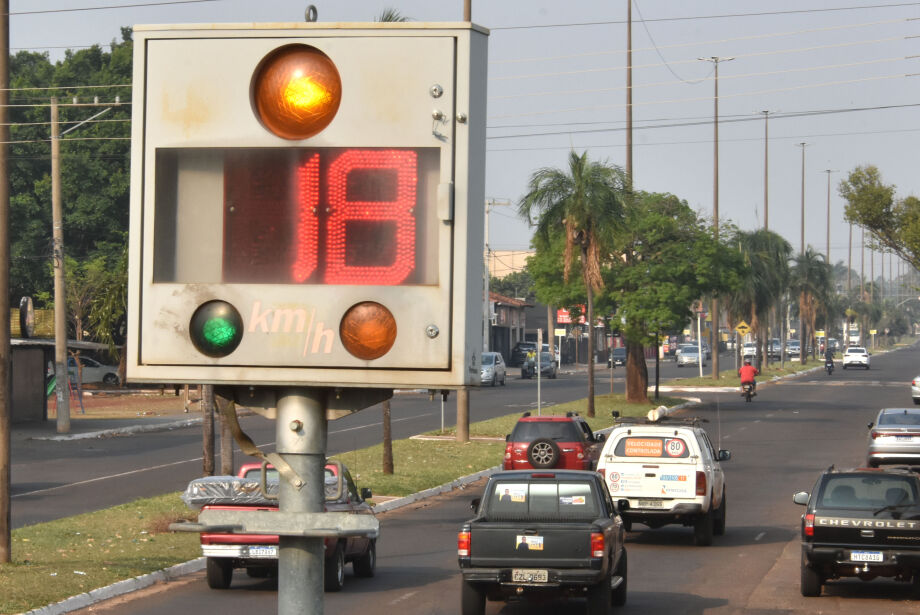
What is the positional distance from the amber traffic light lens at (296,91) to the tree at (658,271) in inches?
1816

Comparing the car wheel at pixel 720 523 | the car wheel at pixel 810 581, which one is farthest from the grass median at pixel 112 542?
the car wheel at pixel 810 581

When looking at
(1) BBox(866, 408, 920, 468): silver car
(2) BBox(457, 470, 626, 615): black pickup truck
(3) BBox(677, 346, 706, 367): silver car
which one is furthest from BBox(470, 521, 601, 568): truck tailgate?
(3) BBox(677, 346, 706, 367): silver car

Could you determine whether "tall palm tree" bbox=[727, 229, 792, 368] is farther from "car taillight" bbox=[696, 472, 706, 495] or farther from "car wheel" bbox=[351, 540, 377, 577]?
"car wheel" bbox=[351, 540, 377, 577]

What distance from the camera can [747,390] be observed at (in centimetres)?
5766

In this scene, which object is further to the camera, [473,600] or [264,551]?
[264,551]

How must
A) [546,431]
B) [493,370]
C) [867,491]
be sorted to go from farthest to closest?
1. [493,370]
2. [546,431]
3. [867,491]

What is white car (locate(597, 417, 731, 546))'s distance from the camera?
2033 centimetres

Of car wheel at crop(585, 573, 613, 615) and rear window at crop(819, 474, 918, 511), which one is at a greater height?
rear window at crop(819, 474, 918, 511)

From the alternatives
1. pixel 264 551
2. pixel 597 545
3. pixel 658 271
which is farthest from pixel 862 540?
pixel 658 271

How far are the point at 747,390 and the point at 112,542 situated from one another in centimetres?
4301

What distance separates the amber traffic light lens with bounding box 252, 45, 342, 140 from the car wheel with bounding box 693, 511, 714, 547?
1722cm

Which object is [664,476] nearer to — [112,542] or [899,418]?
[112,542]

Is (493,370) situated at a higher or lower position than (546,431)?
→ lower

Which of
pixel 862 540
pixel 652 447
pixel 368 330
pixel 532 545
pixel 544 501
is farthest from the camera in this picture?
pixel 652 447
